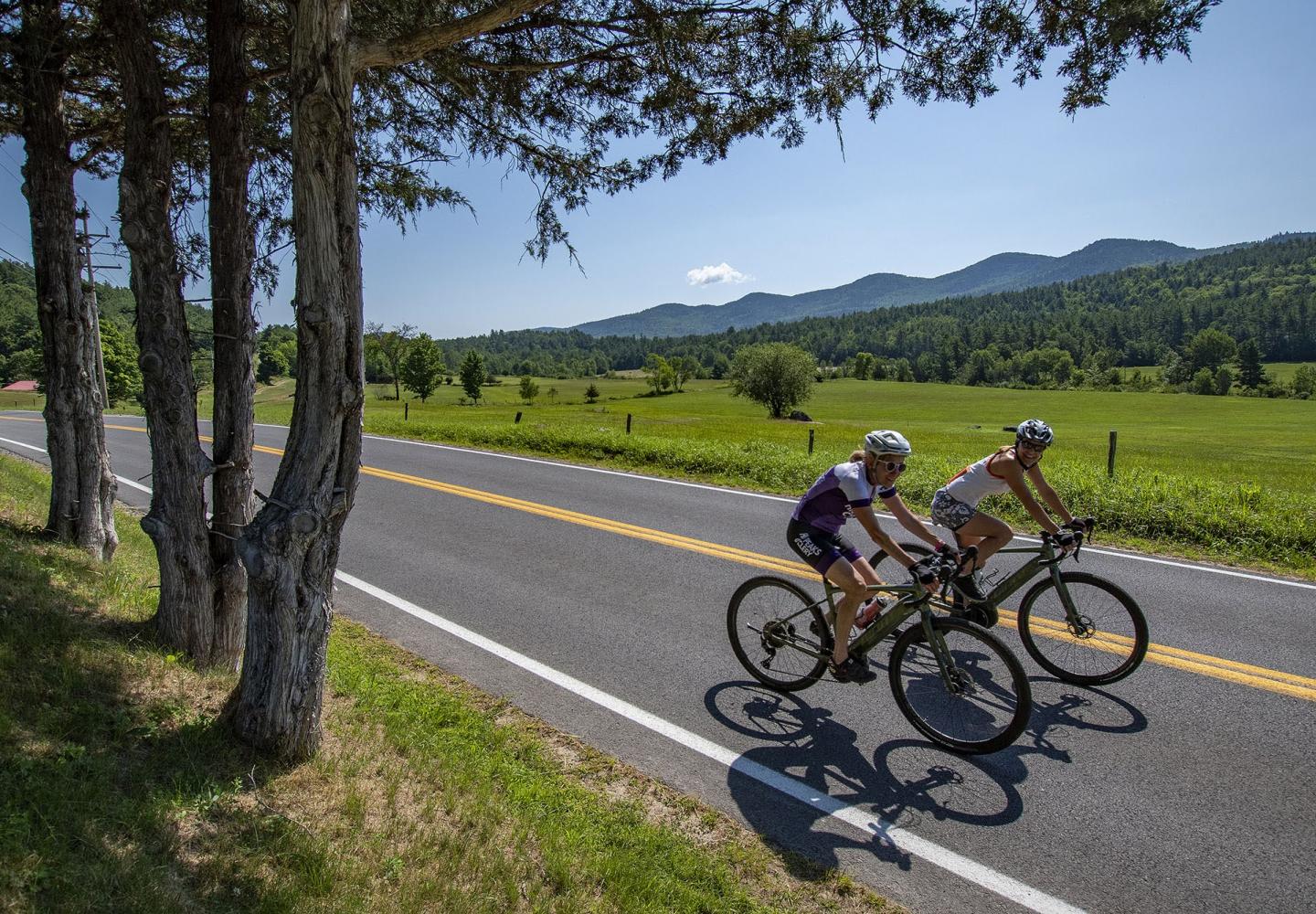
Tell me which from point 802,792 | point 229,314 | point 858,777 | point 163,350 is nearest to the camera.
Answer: point 802,792

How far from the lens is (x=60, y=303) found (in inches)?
235

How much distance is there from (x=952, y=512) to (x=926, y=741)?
211cm

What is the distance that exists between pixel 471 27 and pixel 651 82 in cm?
231

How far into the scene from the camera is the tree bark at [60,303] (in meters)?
5.47

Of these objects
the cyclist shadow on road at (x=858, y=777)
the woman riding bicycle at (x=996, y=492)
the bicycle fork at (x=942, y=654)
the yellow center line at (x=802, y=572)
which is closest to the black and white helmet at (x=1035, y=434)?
the woman riding bicycle at (x=996, y=492)

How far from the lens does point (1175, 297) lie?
196 m

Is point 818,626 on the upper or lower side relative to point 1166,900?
upper

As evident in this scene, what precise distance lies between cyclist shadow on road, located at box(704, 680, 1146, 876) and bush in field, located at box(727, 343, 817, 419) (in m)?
62.1

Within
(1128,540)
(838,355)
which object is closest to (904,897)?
(1128,540)

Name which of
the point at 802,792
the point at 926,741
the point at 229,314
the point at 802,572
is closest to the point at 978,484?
the point at 926,741

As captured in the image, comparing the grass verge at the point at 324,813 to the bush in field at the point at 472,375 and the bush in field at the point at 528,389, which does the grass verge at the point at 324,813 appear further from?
the bush in field at the point at 472,375

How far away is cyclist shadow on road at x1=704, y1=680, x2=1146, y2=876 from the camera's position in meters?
3.70

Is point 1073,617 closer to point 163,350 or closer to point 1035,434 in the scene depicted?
point 1035,434

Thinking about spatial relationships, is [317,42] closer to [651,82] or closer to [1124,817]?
[651,82]
